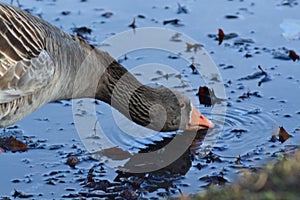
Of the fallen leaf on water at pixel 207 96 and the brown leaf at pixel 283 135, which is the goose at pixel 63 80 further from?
the brown leaf at pixel 283 135

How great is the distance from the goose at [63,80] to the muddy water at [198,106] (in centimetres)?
31

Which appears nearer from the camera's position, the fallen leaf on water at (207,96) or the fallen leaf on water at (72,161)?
the fallen leaf on water at (72,161)

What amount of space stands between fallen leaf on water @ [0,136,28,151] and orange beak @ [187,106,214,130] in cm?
190

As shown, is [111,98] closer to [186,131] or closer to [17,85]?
[186,131]

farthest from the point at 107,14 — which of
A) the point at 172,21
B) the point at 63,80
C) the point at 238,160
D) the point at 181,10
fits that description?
the point at 238,160

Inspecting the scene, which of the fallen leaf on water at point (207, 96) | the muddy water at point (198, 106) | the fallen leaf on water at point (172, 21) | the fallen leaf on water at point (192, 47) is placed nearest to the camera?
the muddy water at point (198, 106)

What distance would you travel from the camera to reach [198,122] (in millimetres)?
8461

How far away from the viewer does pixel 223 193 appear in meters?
4.80

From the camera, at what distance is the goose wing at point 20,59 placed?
23.3 ft

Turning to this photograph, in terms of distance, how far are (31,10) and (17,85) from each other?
434cm

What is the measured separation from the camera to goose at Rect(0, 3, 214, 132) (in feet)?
23.6

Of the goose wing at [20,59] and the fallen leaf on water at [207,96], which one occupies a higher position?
the goose wing at [20,59]

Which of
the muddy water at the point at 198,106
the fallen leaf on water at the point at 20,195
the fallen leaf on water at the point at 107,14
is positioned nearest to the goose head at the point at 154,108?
the muddy water at the point at 198,106

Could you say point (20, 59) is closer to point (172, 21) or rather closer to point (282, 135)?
point (282, 135)
